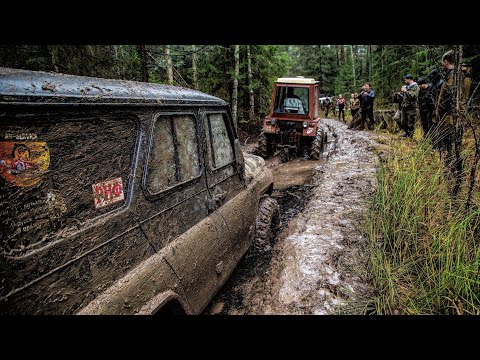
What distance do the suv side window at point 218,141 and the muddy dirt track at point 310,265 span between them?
124 centimetres

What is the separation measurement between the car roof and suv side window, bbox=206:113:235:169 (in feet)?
1.90

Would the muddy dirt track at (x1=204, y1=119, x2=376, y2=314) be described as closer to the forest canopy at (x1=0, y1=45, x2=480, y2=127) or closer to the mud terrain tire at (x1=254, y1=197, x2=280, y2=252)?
the mud terrain tire at (x1=254, y1=197, x2=280, y2=252)

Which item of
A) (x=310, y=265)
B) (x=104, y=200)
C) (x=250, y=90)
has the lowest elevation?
(x=310, y=265)

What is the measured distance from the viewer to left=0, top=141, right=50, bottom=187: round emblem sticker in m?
1.06

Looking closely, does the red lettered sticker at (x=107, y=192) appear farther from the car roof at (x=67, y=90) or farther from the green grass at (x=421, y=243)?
the green grass at (x=421, y=243)

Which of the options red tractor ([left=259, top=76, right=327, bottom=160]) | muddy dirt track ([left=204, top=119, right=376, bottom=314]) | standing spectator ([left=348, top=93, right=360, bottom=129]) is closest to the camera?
muddy dirt track ([left=204, top=119, right=376, bottom=314])

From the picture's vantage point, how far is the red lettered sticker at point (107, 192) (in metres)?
1.40

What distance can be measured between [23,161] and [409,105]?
10.5 metres

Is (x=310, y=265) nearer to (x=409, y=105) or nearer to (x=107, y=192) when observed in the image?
(x=107, y=192)

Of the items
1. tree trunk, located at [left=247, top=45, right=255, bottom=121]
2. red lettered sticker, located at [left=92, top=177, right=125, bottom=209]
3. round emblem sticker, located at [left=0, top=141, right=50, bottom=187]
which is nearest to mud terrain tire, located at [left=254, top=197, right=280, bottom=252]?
red lettered sticker, located at [left=92, top=177, right=125, bottom=209]

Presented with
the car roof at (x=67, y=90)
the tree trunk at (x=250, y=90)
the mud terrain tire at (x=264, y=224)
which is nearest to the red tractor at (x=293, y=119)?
the tree trunk at (x=250, y=90)

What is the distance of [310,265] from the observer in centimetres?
286

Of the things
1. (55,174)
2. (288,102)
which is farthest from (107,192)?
(288,102)
